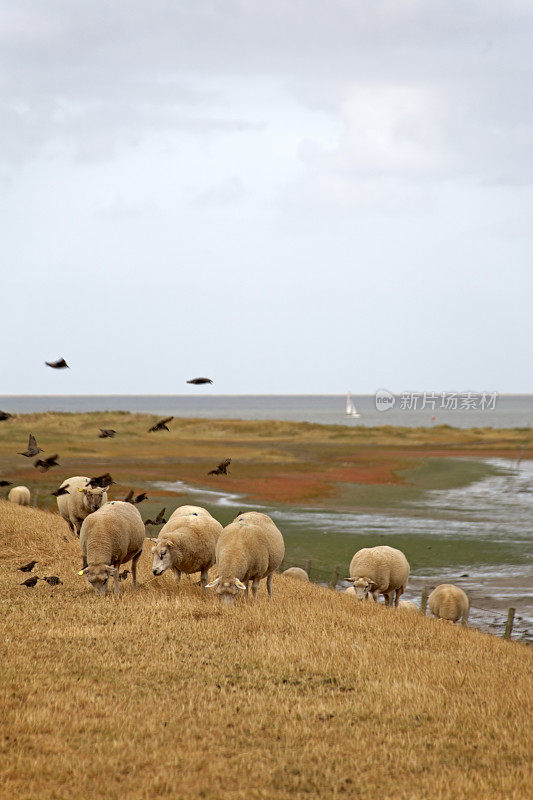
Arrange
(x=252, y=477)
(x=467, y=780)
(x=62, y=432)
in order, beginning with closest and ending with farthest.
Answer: (x=467, y=780) → (x=252, y=477) → (x=62, y=432)

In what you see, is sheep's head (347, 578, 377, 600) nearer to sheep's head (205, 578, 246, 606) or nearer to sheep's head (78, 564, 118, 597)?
sheep's head (205, 578, 246, 606)

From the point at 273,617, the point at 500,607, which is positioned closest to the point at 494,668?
the point at 273,617

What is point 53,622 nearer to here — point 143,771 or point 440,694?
point 143,771

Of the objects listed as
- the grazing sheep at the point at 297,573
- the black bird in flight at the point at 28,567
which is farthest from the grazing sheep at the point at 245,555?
the grazing sheep at the point at 297,573

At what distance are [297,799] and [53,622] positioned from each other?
619cm

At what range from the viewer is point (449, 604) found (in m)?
18.9

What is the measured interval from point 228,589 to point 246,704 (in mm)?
5139

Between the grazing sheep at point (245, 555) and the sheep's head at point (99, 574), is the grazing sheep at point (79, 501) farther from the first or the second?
the grazing sheep at point (245, 555)

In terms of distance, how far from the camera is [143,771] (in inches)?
279

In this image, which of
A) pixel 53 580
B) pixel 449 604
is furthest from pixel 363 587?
pixel 53 580

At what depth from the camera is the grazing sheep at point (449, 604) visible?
18.8 meters

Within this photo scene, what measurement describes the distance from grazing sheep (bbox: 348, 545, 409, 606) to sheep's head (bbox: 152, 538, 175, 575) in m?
5.94

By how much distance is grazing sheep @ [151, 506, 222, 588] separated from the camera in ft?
48.3

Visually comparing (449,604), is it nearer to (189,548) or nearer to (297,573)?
(297,573)
